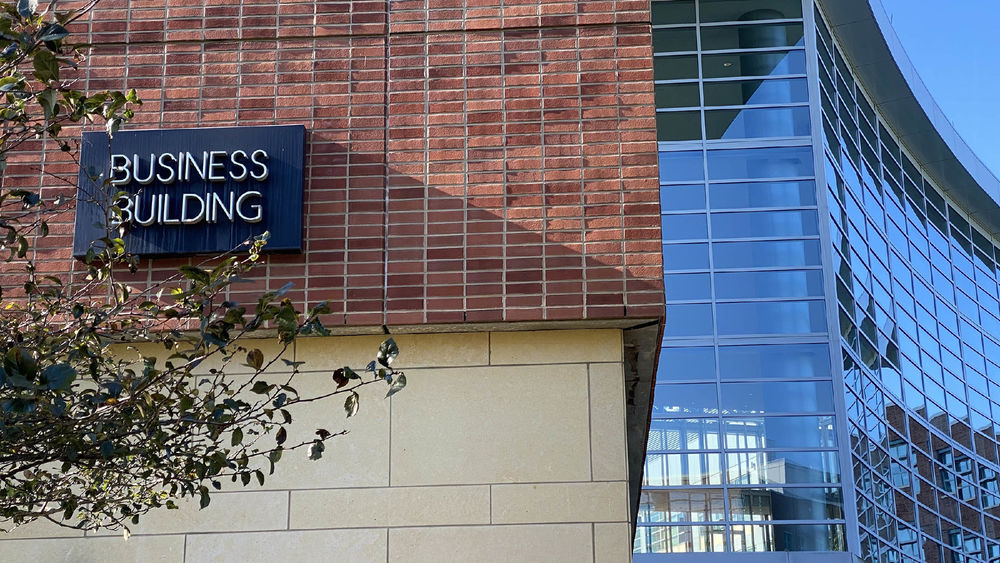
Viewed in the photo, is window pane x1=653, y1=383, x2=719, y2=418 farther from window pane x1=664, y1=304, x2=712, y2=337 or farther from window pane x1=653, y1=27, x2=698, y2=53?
window pane x1=653, y1=27, x2=698, y2=53

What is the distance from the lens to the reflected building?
66.1 feet

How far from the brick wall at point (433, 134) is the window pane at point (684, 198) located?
588 inches

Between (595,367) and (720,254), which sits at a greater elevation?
(720,254)

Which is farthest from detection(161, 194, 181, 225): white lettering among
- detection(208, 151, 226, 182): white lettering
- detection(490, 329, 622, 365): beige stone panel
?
detection(490, 329, 622, 365): beige stone panel

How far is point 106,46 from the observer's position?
6.95 metres

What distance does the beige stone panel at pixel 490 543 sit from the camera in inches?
239

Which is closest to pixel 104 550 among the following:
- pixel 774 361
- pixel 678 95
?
pixel 774 361

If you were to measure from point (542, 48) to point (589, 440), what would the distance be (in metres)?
2.17

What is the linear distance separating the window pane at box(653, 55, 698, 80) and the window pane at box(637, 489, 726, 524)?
7512 millimetres

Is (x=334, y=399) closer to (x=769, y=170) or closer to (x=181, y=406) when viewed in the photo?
(x=181, y=406)

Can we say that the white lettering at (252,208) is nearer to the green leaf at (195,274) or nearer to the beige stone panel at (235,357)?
the beige stone panel at (235,357)

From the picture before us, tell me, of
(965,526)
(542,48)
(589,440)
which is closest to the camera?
(589,440)

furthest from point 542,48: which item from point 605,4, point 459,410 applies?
point 459,410

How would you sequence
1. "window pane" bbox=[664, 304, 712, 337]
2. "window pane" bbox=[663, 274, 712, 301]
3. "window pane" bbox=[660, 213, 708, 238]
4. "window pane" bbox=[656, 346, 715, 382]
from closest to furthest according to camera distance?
"window pane" bbox=[656, 346, 715, 382] < "window pane" bbox=[664, 304, 712, 337] < "window pane" bbox=[663, 274, 712, 301] < "window pane" bbox=[660, 213, 708, 238]
